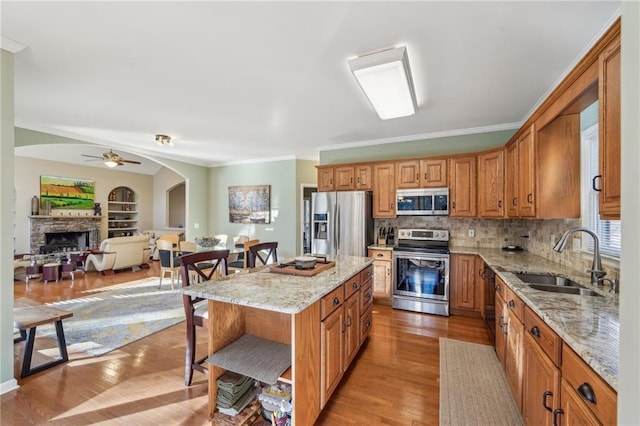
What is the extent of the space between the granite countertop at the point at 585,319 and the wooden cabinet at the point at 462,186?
5.35 feet

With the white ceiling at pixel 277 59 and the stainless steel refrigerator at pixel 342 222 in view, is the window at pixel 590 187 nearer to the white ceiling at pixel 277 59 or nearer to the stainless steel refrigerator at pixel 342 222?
the white ceiling at pixel 277 59

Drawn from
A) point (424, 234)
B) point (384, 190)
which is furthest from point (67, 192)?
point (424, 234)

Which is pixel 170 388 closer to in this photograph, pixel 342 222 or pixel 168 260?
pixel 342 222

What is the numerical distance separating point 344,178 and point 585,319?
3604 millimetres

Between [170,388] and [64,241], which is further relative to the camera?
[64,241]

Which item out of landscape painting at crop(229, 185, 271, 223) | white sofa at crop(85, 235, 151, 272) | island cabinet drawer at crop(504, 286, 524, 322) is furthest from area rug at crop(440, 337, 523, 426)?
white sofa at crop(85, 235, 151, 272)

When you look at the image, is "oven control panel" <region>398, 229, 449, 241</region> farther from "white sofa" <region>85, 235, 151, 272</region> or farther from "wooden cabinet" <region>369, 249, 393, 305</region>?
"white sofa" <region>85, 235, 151, 272</region>

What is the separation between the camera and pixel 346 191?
4391 mm

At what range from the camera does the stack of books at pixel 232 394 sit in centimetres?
169

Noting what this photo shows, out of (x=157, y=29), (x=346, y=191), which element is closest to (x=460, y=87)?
(x=346, y=191)

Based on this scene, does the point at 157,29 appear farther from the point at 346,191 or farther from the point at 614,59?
the point at 346,191

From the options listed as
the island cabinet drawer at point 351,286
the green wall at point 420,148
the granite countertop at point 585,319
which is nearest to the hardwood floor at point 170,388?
the island cabinet drawer at point 351,286

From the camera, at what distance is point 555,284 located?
2172 mm

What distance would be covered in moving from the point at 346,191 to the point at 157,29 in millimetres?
3118
